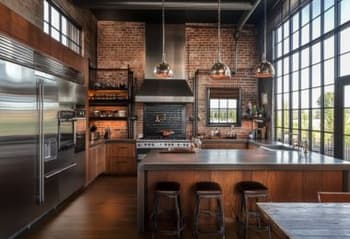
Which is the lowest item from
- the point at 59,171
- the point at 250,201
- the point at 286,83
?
the point at 250,201

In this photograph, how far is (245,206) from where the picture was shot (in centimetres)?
367

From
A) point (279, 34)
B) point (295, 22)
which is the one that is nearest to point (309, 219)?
point (295, 22)

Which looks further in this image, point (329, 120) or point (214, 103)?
point (214, 103)

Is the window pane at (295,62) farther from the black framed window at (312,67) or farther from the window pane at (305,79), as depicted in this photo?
the window pane at (305,79)

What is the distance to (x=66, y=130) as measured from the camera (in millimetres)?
5105

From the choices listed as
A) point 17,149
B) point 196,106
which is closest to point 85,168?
point 17,149

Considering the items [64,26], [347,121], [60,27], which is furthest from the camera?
[64,26]

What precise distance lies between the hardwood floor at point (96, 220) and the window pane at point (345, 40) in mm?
2764

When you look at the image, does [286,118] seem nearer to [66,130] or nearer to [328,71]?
[328,71]

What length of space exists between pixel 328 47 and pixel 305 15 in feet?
3.63

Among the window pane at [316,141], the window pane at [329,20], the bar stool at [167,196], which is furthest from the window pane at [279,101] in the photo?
the bar stool at [167,196]

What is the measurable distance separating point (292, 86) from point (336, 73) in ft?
5.70

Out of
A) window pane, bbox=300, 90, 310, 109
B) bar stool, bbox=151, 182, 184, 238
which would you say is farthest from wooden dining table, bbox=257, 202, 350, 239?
window pane, bbox=300, 90, 310, 109

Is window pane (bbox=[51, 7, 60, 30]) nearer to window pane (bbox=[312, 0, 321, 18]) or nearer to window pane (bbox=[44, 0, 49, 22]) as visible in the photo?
window pane (bbox=[44, 0, 49, 22])
